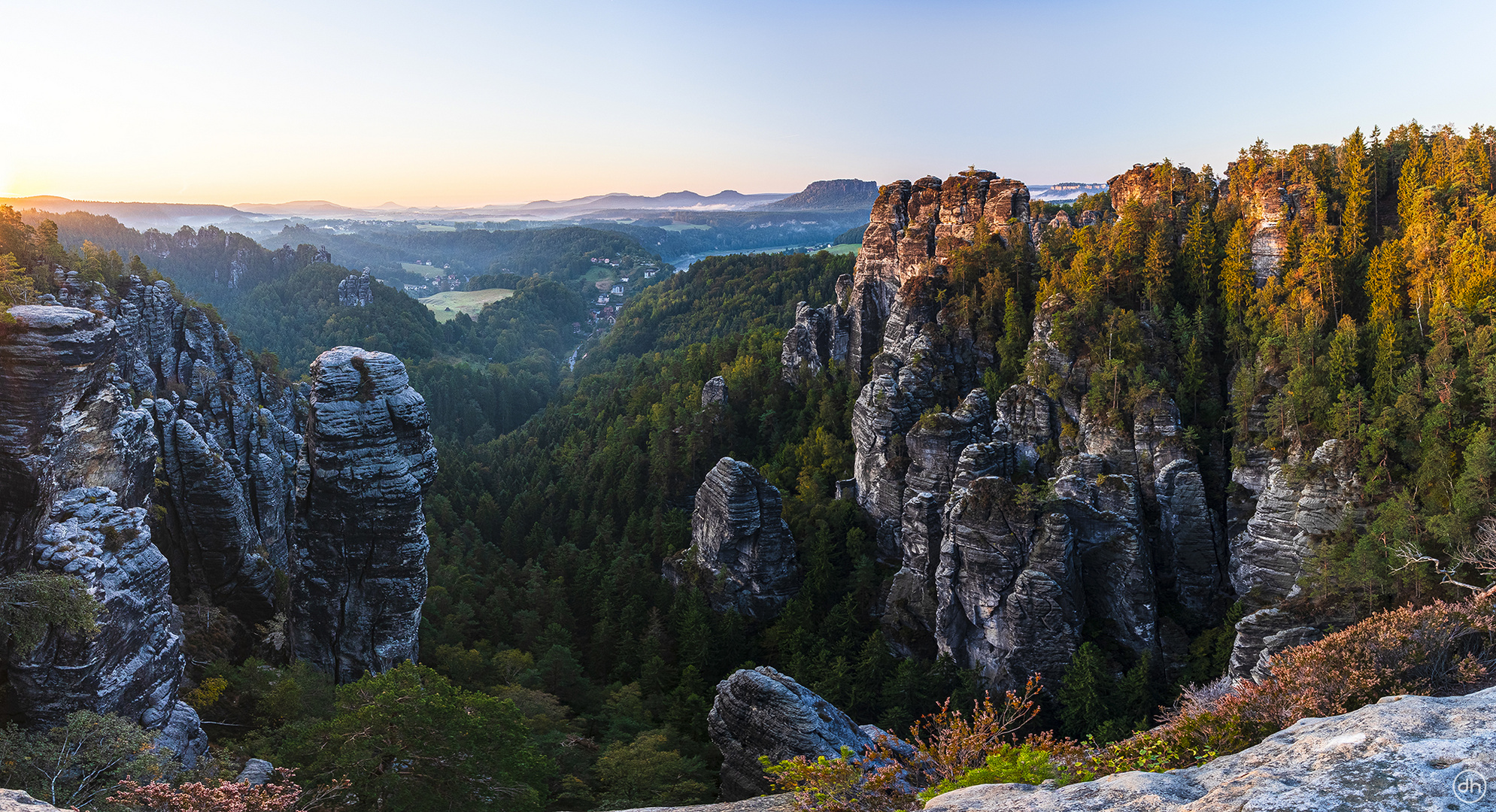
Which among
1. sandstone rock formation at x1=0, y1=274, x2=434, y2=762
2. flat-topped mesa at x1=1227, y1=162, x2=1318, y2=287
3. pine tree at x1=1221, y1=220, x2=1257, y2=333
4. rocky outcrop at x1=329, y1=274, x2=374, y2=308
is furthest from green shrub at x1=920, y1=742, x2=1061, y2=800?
rocky outcrop at x1=329, y1=274, x2=374, y2=308

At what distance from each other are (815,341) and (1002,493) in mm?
42442

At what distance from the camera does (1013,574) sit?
139ft

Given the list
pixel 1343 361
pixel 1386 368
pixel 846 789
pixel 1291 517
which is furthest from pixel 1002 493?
pixel 846 789

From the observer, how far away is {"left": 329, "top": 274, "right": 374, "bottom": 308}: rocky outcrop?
188 m

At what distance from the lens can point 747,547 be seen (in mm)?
52438

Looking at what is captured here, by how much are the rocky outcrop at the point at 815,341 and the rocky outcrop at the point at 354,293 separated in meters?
144

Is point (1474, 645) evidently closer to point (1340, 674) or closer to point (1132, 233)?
Result: point (1340, 674)

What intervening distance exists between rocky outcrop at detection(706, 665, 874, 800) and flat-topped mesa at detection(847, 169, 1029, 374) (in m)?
51.1

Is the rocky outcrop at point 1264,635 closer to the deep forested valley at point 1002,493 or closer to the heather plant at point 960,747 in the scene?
the deep forested valley at point 1002,493

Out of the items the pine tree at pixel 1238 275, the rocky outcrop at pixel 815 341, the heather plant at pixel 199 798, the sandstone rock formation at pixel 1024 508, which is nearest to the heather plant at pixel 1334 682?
the heather plant at pixel 199 798

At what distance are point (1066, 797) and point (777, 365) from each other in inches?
2968

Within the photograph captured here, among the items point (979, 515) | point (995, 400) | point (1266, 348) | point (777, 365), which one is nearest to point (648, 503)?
point (777, 365)

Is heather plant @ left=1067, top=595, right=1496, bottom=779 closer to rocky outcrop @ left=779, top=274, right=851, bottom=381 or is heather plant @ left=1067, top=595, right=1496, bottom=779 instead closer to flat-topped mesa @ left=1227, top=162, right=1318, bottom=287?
flat-topped mesa @ left=1227, top=162, right=1318, bottom=287

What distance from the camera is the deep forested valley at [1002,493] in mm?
29766
